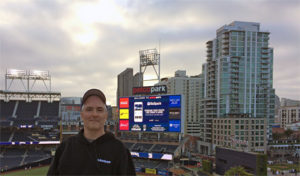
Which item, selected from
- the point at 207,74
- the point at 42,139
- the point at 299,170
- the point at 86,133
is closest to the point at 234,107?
the point at 207,74

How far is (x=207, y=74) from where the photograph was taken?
70.4 meters

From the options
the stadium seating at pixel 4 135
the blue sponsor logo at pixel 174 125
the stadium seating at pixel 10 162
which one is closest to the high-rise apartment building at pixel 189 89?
the blue sponsor logo at pixel 174 125

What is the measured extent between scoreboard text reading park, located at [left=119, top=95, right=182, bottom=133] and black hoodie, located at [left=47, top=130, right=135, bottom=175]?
124 feet

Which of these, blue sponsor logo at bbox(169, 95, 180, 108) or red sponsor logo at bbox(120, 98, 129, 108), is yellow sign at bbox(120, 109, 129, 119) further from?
blue sponsor logo at bbox(169, 95, 180, 108)

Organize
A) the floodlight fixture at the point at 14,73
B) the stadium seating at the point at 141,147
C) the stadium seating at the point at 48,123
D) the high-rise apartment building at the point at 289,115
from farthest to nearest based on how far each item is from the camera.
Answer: the high-rise apartment building at the point at 289,115 → the floodlight fixture at the point at 14,73 → the stadium seating at the point at 48,123 → the stadium seating at the point at 141,147

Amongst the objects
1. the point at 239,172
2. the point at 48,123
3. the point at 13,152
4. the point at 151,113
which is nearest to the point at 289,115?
the point at 151,113

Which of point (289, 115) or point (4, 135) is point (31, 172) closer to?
point (4, 135)

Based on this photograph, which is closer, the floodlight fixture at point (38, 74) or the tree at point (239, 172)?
the tree at point (239, 172)

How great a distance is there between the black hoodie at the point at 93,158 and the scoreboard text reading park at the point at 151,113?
37.9 metres

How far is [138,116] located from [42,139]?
23.9m

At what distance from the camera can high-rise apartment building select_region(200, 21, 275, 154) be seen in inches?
2501

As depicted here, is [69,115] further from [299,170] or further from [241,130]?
[299,170]

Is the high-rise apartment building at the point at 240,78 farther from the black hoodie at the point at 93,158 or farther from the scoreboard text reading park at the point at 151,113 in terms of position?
the black hoodie at the point at 93,158

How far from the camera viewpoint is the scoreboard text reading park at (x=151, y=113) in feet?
132
